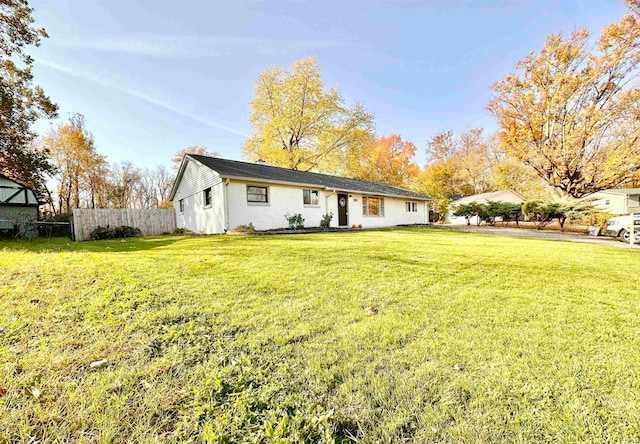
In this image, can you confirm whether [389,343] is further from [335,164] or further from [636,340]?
[335,164]

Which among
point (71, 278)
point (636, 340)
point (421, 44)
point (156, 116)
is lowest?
point (636, 340)

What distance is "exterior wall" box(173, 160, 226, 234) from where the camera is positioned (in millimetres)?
11711

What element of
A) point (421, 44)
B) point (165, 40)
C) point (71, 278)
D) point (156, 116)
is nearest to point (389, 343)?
point (71, 278)

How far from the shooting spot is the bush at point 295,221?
519 inches

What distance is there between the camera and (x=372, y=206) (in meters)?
18.5

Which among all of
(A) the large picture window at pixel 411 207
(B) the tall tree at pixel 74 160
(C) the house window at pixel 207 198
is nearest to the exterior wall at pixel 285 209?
(C) the house window at pixel 207 198

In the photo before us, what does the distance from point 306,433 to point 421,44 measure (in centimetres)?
1900

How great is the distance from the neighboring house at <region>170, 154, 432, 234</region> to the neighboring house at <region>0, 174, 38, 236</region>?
22.0ft

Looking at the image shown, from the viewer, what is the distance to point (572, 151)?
1795cm

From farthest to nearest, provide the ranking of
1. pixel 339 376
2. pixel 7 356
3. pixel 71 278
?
pixel 71 278, pixel 7 356, pixel 339 376

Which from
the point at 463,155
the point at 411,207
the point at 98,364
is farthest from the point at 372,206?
the point at 463,155

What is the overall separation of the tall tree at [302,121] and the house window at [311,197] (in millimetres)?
9987

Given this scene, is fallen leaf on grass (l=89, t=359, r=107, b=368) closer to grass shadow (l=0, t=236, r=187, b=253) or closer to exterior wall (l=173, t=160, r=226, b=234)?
grass shadow (l=0, t=236, r=187, b=253)

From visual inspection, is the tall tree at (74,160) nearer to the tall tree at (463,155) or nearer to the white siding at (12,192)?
the white siding at (12,192)
